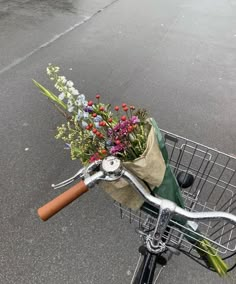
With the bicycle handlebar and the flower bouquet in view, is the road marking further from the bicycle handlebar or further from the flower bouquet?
the bicycle handlebar

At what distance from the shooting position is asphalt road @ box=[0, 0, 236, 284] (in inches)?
72.9

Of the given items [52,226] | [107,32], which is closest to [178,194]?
[52,226]

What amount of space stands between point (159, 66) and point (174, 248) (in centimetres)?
296

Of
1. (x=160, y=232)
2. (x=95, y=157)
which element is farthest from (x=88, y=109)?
(x=160, y=232)

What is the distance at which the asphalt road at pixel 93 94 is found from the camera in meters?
1.85

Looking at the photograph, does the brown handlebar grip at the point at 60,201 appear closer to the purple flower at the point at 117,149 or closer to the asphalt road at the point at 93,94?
the purple flower at the point at 117,149

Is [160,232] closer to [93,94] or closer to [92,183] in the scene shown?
[92,183]

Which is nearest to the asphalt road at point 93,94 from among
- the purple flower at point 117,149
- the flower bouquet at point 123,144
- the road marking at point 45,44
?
the road marking at point 45,44

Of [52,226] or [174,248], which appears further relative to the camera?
[52,226]

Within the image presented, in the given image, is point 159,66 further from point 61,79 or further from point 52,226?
point 61,79

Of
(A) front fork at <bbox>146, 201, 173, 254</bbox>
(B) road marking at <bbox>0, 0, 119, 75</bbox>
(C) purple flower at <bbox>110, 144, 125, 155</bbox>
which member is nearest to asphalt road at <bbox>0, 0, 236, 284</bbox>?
(B) road marking at <bbox>0, 0, 119, 75</bbox>

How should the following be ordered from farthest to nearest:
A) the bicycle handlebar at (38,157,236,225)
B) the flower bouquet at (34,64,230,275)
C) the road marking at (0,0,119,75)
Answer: the road marking at (0,0,119,75) → the flower bouquet at (34,64,230,275) → the bicycle handlebar at (38,157,236,225)

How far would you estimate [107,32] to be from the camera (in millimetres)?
4523

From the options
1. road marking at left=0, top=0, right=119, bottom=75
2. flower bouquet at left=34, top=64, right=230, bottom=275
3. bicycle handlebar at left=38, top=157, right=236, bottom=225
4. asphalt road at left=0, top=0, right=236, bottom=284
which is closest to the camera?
bicycle handlebar at left=38, top=157, right=236, bottom=225
